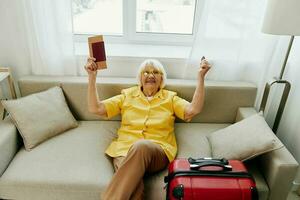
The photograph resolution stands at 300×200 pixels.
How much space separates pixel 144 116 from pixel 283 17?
3.45 ft

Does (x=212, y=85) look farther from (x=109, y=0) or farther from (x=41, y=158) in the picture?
Result: (x=41, y=158)

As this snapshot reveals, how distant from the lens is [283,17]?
148 centimetres

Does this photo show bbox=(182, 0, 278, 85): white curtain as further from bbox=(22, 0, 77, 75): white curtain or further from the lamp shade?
bbox=(22, 0, 77, 75): white curtain

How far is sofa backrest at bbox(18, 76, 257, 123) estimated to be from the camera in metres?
1.96

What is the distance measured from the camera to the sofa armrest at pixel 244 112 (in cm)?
190

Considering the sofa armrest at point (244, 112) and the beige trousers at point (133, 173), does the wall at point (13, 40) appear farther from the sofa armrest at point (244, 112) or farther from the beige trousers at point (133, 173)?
the sofa armrest at point (244, 112)

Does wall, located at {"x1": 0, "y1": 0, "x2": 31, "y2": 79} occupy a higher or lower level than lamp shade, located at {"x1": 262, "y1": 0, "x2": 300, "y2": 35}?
lower

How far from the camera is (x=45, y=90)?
6.45 feet

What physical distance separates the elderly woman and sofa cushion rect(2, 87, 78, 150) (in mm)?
263

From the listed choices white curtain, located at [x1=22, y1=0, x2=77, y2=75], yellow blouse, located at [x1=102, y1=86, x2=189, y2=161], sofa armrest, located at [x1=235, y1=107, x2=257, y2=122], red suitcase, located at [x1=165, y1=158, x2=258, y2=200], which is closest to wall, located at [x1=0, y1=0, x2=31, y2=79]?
white curtain, located at [x1=22, y1=0, x2=77, y2=75]

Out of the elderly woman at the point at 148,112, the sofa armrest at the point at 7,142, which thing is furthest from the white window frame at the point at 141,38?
the sofa armrest at the point at 7,142

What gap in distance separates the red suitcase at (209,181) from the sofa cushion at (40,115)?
35.0 inches

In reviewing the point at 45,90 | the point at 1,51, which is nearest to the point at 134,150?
the point at 45,90

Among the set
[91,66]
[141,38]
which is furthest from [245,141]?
[141,38]
